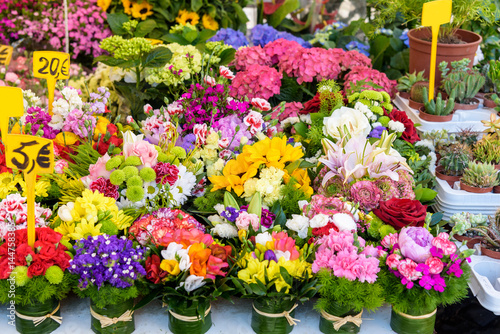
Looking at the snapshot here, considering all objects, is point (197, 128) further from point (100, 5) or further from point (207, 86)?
point (100, 5)

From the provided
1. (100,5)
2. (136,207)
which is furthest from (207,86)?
(100,5)

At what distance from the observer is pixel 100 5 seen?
12.8 ft

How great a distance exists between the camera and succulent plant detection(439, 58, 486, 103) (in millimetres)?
2611

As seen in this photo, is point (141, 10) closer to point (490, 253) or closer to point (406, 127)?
point (406, 127)

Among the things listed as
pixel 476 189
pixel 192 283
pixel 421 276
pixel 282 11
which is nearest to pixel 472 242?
pixel 476 189

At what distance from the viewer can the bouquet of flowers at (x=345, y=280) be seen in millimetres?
1396

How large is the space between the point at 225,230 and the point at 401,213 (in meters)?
0.55

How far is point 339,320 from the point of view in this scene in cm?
146

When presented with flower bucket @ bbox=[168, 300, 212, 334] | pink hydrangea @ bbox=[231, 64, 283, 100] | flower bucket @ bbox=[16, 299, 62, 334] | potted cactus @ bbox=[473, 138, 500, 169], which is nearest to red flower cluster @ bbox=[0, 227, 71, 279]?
flower bucket @ bbox=[16, 299, 62, 334]

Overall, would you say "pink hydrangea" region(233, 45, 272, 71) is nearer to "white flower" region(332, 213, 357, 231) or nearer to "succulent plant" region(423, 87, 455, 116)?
"succulent plant" region(423, 87, 455, 116)

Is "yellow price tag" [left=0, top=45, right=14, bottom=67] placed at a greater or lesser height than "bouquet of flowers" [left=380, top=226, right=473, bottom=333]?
greater

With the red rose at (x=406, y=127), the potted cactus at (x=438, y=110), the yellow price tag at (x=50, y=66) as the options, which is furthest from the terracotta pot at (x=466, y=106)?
the yellow price tag at (x=50, y=66)

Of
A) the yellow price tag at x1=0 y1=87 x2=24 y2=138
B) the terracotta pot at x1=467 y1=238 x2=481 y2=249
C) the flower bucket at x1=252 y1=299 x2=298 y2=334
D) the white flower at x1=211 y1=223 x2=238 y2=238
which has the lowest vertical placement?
the terracotta pot at x1=467 y1=238 x2=481 y2=249

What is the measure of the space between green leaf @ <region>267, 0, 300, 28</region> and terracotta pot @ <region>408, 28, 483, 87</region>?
63.1 inches
